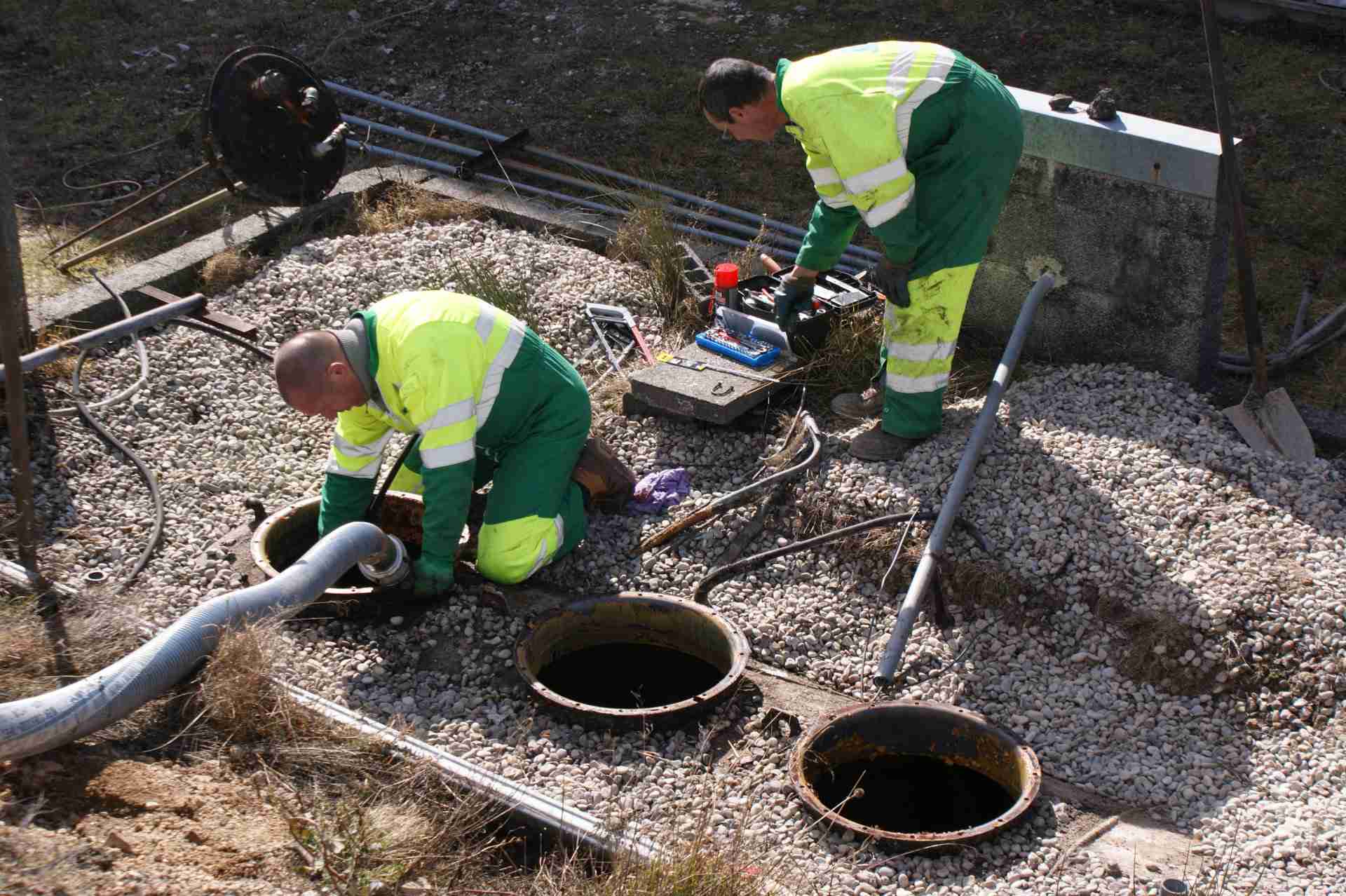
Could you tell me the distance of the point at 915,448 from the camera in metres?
6.12

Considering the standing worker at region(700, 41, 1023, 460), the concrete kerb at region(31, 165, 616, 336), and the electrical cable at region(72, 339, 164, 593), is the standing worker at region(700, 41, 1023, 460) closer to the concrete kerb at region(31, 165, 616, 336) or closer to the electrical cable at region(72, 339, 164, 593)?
the concrete kerb at region(31, 165, 616, 336)

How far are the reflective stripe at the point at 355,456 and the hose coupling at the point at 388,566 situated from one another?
390 mm

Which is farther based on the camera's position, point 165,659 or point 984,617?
point 984,617

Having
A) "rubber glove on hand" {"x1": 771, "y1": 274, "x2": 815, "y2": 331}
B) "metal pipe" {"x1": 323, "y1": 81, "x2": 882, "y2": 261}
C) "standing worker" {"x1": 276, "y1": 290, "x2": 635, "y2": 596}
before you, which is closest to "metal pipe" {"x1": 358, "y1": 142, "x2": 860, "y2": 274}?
"metal pipe" {"x1": 323, "y1": 81, "x2": 882, "y2": 261}

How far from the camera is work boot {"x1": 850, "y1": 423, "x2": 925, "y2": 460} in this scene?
20.0 ft

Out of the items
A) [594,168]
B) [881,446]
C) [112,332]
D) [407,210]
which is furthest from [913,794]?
[594,168]

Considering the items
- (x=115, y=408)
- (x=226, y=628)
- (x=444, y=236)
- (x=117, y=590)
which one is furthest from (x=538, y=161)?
(x=226, y=628)

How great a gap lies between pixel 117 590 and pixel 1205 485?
473 centimetres

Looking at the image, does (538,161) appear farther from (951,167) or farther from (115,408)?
(951,167)

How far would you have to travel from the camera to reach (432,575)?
17.4 feet

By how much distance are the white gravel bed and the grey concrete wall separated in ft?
0.69

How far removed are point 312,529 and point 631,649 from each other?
5.29ft

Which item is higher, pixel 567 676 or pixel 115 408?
pixel 115 408

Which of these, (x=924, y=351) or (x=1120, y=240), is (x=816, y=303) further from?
(x=1120, y=240)
